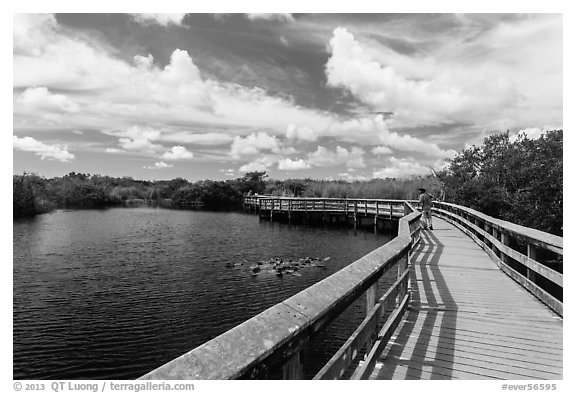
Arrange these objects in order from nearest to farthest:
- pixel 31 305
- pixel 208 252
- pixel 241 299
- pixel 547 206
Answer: pixel 31 305 < pixel 241 299 < pixel 547 206 < pixel 208 252

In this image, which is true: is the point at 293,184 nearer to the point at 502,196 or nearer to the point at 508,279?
the point at 502,196

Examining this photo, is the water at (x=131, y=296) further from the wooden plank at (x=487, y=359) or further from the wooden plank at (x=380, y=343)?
the wooden plank at (x=487, y=359)

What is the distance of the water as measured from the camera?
9422 mm

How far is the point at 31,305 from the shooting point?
41.1 ft

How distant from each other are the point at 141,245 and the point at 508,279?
2159cm

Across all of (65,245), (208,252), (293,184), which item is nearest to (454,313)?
(208,252)

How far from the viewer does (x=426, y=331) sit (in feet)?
15.5

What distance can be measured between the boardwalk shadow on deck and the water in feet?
11.7

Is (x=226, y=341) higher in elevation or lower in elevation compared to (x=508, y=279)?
higher

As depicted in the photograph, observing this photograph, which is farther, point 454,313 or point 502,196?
Result: point 502,196

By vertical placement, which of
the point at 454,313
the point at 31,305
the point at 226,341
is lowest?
the point at 31,305

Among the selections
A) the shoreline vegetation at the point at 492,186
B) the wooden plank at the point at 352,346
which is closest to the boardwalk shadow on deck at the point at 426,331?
the wooden plank at the point at 352,346

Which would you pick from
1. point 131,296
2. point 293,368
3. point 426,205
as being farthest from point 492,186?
point 293,368
